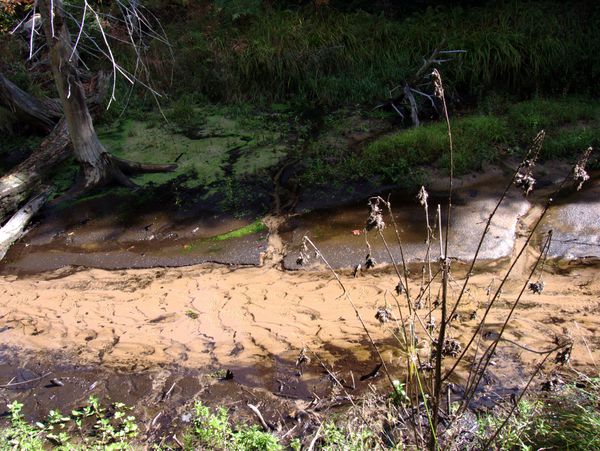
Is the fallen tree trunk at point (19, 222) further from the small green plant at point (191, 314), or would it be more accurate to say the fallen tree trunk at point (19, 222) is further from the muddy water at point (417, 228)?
the muddy water at point (417, 228)

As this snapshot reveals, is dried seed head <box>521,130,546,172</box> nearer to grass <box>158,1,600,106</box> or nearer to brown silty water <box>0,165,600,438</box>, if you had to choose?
brown silty water <box>0,165,600,438</box>

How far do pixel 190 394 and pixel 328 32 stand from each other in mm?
7421

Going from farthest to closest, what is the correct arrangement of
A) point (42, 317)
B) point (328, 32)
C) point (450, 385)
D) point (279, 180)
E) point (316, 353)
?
point (328, 32) < point (279, 180) < point (42, 317) < point (316, 353) < point (450, 385)

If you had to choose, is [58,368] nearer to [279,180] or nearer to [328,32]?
[279,180]

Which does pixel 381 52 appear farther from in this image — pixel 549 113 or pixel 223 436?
pixel 223 436

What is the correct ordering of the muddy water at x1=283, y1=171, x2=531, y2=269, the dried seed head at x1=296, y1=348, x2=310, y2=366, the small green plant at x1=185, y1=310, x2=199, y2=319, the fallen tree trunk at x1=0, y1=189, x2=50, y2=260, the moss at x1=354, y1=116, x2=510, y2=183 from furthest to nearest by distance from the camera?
the moss at x1=354, y1=116, x2=510, y2=183, the fallen tree trunk at x1=0, y1=189, x2=50, y2=260, the muddy water at x1=283, y1=171, x2=531, y2=269, the small green plant at x1=185, y1=310, x2=199, y2=319, the dried seed head at x1=296, y1=348, x2=310, y2=366

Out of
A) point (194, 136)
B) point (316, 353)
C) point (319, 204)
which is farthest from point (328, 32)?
point (316, 353)

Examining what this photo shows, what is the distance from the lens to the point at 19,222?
264 inches

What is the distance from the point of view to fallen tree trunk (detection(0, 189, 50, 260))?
6.46 metres

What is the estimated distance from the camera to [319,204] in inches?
263

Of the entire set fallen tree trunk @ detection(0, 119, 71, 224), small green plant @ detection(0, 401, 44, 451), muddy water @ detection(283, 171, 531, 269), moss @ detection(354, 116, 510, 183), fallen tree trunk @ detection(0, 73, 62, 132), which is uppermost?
fallen tree trunk @ detection(0, 73, 62, 132)

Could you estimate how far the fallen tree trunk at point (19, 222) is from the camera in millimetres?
6455

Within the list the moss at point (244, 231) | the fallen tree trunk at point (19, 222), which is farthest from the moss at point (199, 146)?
the fallen tree trunk at point (19, 222)

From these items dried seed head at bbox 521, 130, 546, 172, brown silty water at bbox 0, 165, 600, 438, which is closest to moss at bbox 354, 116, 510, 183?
brown silty water at bbox 0, 165, 600, 438
